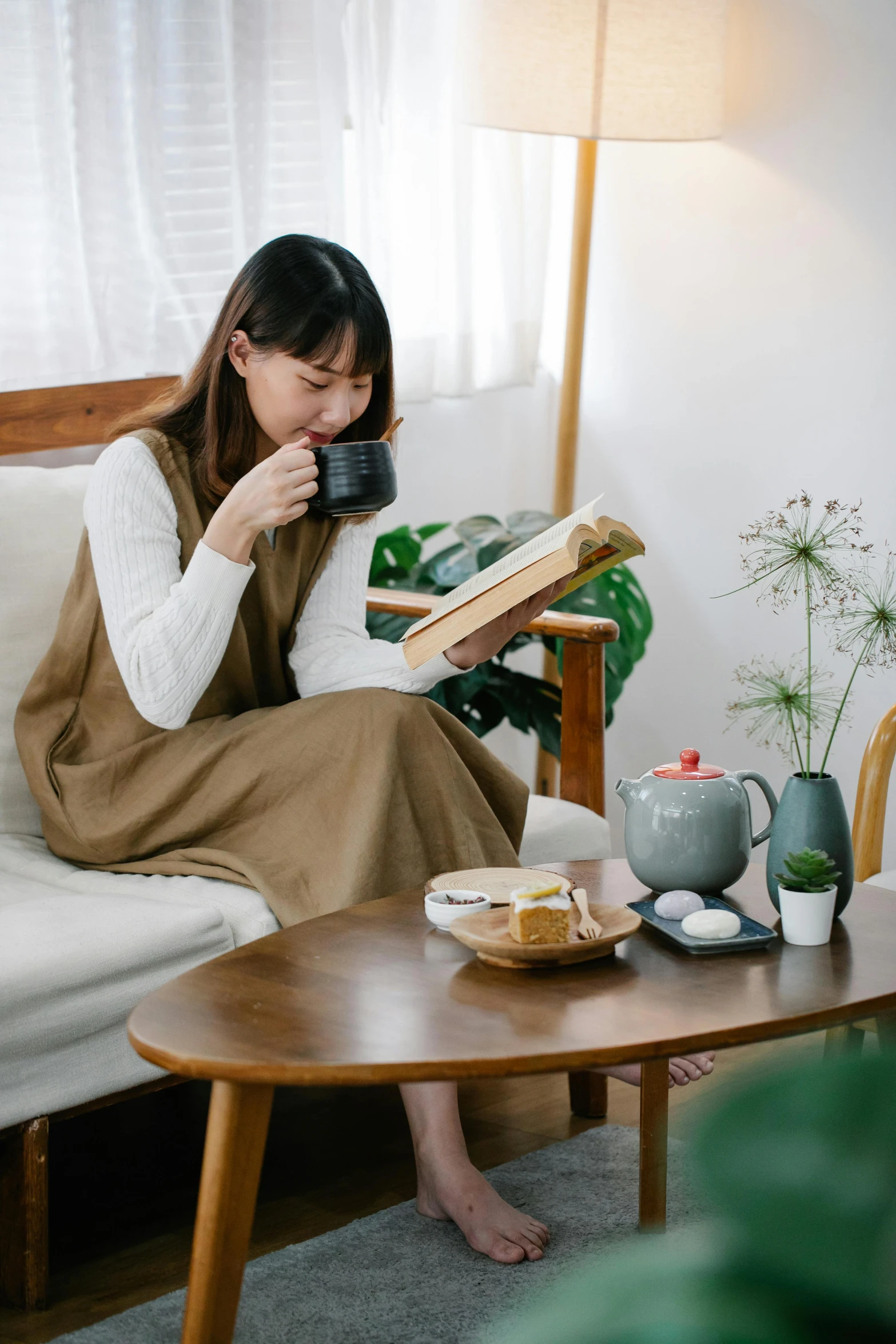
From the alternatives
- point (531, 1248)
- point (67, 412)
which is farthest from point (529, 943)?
point (67, 412)

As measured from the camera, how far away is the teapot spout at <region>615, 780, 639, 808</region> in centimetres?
128

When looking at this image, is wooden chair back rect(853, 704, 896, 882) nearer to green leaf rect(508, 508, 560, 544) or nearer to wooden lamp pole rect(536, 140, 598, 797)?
green leaf rect(508, 508, 560, 544)

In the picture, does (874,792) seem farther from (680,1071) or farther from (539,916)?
(539,916)

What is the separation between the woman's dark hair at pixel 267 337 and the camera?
154 cm

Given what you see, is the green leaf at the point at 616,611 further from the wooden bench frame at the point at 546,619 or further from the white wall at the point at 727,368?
the wooden bench frame at the point at 546,619

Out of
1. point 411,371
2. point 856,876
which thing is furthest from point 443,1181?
point 411,371

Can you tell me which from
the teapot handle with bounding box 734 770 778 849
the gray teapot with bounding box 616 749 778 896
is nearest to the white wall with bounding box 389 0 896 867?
the teapot handle with bounding box 734 770 778 849

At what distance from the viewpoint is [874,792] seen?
1.73m

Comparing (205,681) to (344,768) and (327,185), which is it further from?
(327,185)

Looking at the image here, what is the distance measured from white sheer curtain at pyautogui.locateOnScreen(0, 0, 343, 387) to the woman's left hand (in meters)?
0.87

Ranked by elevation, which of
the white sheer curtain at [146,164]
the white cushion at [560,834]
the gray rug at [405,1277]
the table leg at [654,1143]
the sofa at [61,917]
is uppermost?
the white sheer curtain at [146,164]

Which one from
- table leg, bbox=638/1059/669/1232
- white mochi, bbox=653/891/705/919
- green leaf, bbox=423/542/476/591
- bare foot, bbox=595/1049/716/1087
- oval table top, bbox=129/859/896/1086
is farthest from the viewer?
green leaf, bbox=423/542/476/591

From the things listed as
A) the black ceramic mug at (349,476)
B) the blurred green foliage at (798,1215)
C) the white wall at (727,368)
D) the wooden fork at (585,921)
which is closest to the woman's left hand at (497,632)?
the black ceramic mug at (349,476)

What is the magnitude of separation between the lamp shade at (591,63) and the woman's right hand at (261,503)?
1.25 m
